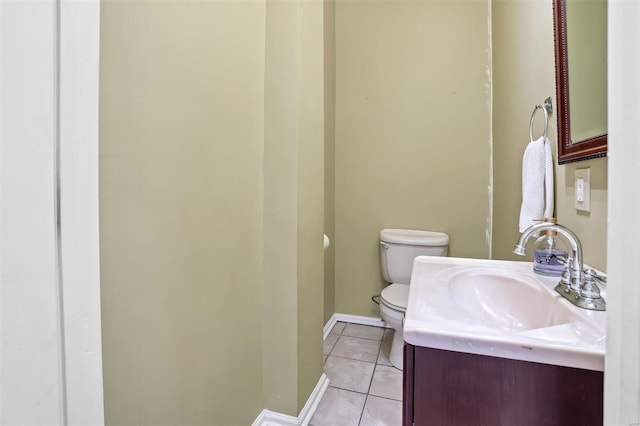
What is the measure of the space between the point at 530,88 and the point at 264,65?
1143 millimetres

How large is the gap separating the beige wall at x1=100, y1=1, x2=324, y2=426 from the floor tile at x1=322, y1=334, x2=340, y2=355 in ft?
1.65

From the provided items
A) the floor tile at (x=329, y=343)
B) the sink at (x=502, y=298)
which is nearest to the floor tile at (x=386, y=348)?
the floor tile at (x=329, y=343)

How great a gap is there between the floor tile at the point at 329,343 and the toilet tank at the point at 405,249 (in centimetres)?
57

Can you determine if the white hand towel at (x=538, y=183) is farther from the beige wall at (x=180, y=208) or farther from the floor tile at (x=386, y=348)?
the floor tile at (x=386, y=348)

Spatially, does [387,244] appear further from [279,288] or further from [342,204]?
[279,288]

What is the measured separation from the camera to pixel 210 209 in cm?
96

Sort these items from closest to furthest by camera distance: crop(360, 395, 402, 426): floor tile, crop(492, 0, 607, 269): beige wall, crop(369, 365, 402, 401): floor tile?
crop(492, 0, 607, 269): beige wall
crop(360, 395, 402, 426): floor tile
crop(369, 365, 402, 401): floor tile

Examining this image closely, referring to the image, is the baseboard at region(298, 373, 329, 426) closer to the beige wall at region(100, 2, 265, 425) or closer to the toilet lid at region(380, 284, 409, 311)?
the beige wall at region(100, 2, 265, 425)

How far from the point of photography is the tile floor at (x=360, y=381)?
1411mm

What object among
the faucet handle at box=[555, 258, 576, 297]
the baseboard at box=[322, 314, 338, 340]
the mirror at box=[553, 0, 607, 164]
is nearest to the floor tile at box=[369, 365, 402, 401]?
the baseboard at box=[322, 314, 338, 340]

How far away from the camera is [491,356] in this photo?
57 cm

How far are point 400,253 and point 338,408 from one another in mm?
1014

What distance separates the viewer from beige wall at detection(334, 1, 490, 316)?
2.08 meters

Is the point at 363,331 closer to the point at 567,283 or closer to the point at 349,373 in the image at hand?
the point at 349,373
